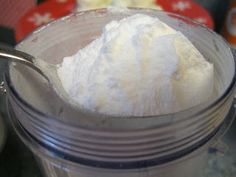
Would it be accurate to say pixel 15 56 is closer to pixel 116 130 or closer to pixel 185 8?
pixel 116 130

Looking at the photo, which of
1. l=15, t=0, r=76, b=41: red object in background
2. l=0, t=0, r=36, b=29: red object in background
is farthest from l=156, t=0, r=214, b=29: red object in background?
Answer: l=0, t=0, r=36, b=29: red object in background

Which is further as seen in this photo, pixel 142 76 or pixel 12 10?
pixel 12 10

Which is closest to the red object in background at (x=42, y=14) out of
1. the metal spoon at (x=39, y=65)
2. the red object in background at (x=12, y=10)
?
the red object in background at (x=12, y=10)

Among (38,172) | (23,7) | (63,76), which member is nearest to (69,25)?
(63,76)

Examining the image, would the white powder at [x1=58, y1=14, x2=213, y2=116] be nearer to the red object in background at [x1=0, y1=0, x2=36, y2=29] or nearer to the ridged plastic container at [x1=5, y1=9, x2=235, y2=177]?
the ridged plastic container at [x1=5, y1=9, x2=235, y2=177]

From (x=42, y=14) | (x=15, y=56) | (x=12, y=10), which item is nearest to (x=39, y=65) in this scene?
(x=15, y=56)

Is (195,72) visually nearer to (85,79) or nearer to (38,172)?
(85,79)
